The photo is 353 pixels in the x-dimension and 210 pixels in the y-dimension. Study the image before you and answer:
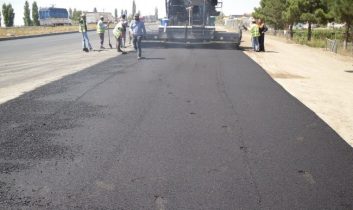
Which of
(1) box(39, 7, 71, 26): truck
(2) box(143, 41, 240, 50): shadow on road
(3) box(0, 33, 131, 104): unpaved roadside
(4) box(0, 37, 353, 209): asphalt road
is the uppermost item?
(1) box(39, 7, 71, 26): truck

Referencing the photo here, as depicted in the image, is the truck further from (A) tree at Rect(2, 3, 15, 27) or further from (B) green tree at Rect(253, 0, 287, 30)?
(B) green tree at Rect(253, 0, 287, 30)

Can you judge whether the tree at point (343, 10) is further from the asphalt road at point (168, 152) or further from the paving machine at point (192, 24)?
the asphalt road at point (168, 152)

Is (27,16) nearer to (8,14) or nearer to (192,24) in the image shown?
(8,14)

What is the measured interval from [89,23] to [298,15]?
60.6 metres

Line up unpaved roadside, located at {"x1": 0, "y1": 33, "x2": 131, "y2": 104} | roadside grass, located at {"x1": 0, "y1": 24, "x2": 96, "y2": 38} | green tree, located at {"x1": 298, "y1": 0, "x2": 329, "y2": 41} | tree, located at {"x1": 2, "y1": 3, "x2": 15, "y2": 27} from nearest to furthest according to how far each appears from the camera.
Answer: unpaved roadside, located at {"x1": 0, "y1": 33, "x2": 131, "y2": 104}, green tree, located at {"x1": 298, "y1": 0, "x2": 329, "y2": 41}, roadside grass, located at {"x1": 0, "y1": 24, "x2": 96, "y2": 38}, tree, located at {"x1": 2, "y1": 3, "x2": 15, "y2": 27}

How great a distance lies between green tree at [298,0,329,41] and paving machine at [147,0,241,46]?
416 inches

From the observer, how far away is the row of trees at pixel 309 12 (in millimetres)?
23609

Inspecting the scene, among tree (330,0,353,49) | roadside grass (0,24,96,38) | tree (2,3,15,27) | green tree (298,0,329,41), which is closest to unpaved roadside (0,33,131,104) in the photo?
tree (330,0,353,49)

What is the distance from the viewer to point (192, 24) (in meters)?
24.3

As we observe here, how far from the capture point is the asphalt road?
13.4 ft

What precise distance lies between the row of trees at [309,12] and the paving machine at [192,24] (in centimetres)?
634

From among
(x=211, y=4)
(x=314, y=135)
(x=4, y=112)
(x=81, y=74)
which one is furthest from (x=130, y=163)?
(x=211, y=4)

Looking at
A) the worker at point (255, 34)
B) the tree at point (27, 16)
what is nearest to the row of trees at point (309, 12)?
the worker at point (255, 34)

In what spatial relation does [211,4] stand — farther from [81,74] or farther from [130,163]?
[130,163]
